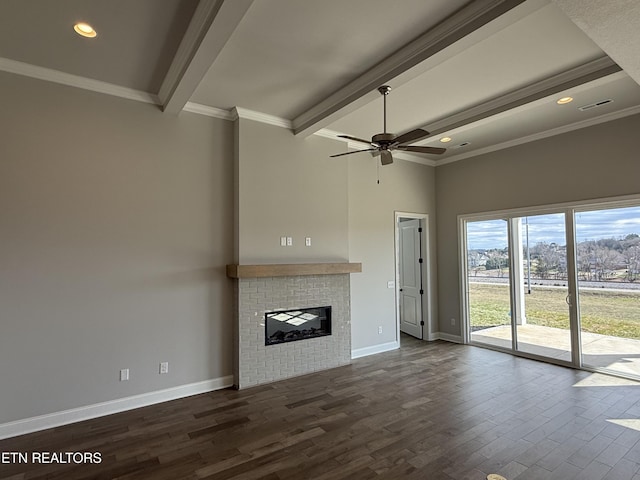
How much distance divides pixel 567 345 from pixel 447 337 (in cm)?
200

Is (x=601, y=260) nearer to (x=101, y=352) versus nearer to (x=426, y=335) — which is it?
(x=426, y=335)

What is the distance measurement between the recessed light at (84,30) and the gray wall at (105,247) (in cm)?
92

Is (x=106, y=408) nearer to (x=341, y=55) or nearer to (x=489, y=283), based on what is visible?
(x=341, y=55)

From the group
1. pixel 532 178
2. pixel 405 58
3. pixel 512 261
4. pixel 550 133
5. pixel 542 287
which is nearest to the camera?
pixel 405 58

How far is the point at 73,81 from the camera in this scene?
3520mm

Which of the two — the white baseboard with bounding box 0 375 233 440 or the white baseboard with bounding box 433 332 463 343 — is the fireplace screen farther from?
the white baseboard with bounding box 433 332 463 343

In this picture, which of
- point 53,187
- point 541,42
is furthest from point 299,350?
point 541,42

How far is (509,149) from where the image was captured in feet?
18.7

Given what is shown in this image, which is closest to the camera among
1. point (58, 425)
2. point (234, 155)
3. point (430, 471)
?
point (430, 471)

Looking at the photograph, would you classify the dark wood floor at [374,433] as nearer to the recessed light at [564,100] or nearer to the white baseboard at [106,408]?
the white baseboard at [106,408]

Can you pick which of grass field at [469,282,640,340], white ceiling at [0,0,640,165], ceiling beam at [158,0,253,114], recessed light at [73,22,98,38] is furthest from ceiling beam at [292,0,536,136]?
grass field at [469,282,640,340]

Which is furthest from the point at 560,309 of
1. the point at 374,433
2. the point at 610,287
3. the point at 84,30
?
the point at 84,30

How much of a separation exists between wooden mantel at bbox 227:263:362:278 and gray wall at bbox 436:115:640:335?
2.46 metres

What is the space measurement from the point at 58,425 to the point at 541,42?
580cm
